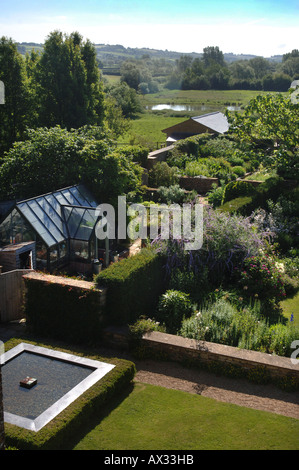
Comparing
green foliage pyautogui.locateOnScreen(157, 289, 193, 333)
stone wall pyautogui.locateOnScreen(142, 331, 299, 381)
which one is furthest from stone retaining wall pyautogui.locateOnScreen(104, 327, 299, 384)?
green foliage pyautogui.locateOnScreen(157, 289, 193, 333)

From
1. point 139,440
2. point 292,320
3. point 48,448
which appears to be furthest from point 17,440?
point 292,320

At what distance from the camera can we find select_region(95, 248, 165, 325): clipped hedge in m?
9.20

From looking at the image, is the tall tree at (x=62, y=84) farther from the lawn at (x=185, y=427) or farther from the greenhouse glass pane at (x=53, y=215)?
the lawn at (x=185, y=427)

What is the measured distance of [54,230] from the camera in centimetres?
1273

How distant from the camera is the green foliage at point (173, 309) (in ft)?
32.3

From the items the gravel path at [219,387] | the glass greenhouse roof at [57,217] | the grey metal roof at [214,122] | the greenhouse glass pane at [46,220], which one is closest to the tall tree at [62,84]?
the glass greenhouse roof at [57,217]

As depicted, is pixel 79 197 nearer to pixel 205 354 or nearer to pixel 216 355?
pixel 205 354

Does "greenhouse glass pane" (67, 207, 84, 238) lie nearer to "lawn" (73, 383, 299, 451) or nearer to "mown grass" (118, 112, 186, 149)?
"lawn" (73, 383, 299, 451)

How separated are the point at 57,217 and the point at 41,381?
6.56m

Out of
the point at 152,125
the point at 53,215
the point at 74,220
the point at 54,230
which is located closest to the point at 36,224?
the point at 54,230

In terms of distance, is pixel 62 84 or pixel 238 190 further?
pixel 62 84

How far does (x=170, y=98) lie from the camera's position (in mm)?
100750
